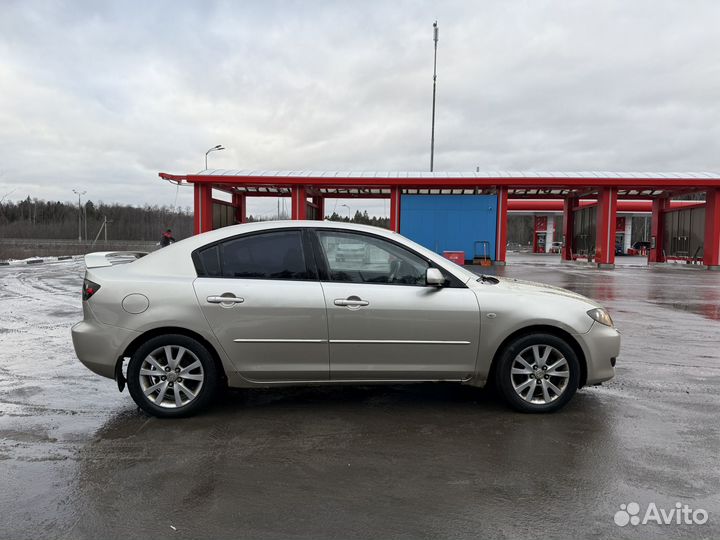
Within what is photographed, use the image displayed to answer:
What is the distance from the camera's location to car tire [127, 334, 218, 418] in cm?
441

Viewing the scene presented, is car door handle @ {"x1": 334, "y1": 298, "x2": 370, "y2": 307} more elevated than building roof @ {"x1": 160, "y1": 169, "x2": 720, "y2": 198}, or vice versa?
building roof @ {"x1": 160, "y1": 169, "x2": 720, "y2": 198}

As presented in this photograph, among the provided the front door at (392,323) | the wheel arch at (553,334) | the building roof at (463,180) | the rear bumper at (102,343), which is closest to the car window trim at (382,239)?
the front door at (392,323)

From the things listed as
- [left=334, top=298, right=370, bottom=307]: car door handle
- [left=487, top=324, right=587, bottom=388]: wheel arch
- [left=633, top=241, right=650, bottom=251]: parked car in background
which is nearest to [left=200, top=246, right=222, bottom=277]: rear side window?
[left=334, top=298, right=370, bottom=307]: car door handle

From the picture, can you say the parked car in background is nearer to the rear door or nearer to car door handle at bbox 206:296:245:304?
the rear door

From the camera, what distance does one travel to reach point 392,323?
443 cm

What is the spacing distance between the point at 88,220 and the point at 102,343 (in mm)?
117759

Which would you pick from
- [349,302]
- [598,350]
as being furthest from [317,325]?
[598,350]

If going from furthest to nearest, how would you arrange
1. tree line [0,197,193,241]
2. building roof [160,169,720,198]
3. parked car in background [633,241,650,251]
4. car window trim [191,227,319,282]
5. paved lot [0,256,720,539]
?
tree line [0,197,193,241], parked car in background [633,241,650,251], building roof [160,169,720,198], car window trim [191,227,319,282], paved lot [0,256,720,539]

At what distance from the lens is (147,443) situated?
398 cm

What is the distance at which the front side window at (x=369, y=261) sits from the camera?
15.0ft

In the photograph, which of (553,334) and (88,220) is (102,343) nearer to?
(553,334)

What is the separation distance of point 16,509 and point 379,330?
8.86 ft

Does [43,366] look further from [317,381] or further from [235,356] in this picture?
[317,381]

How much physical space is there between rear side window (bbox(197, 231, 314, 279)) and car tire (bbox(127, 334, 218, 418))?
0.66 m
